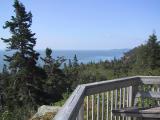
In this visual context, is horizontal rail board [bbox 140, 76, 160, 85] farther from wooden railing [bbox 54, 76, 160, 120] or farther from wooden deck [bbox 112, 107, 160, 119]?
wooden deck [bbox 112, 107, 160, 119]

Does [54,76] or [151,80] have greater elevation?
[151,80]

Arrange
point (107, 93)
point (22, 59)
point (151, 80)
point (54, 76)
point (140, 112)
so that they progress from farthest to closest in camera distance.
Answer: point (54, 76)
point (22, 59)
point (151, 80)
point (107, 93)
point (140, 112)

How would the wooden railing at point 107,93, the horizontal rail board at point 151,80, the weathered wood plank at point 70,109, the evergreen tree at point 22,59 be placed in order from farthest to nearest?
the evergreen tree at point 22,59 < the horizontal rail board at point 151,80 < the wooden railing at point 107,93 < the weathered wood plank at point 70,109

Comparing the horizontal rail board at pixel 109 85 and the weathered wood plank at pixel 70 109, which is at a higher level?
the weathered wood plank at pixel 70 109

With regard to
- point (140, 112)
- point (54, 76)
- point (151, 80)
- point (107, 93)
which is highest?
point (151, 80)

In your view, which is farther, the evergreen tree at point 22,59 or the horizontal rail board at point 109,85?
the evergreen tree at point 22,59

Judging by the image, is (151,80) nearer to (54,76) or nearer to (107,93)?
(107,93)

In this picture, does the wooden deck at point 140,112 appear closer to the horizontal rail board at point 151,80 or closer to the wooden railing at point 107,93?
the wooden railing at point 107,93

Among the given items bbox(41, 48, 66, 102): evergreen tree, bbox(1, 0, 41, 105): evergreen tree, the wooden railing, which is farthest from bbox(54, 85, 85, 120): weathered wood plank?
bbox(41, 48, 66, 102): evergreen tree

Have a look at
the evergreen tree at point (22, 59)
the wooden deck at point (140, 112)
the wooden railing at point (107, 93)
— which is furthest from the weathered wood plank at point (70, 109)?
the evergreen tree at point (22, 59)

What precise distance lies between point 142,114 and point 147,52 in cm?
5682

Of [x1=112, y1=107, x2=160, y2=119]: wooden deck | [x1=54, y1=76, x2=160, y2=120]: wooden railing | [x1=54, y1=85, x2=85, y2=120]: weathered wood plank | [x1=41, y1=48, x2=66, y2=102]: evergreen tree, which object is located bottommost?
[x1=41, y1=48, x2=66, y2=102]: evergreen tree

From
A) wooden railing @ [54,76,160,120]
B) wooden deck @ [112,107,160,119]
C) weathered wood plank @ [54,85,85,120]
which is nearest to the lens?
weathered wood plank @ [54,85,85,120]

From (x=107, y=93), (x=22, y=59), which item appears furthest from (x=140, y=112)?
(x=22, y=59)
